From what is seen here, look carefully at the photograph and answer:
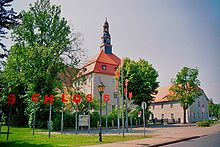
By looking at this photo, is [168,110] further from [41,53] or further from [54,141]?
[54,141]

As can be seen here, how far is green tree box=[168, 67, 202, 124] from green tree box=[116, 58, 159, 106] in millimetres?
9763

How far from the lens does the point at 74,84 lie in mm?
35906

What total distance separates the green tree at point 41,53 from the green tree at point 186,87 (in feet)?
89.4

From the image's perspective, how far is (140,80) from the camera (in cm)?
4488

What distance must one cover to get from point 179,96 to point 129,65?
1547cm

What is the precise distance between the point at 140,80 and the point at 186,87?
14.7 metres

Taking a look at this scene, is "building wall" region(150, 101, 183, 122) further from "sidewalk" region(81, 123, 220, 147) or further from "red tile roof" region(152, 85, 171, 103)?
"sidewalk" region(81, 123, 220, 147)

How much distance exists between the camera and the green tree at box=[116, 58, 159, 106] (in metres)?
44.4

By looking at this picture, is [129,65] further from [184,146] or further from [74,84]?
[184,146]

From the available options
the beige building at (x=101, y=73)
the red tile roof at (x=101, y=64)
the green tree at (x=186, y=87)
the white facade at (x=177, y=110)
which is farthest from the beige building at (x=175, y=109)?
the red tile roof at (x=101, y=64)

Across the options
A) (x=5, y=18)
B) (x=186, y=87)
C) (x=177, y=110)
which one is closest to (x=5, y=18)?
(x=5, y=18)

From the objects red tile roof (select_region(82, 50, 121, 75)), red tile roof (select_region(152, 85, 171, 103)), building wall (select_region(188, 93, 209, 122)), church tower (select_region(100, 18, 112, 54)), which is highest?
church tower (select_region(100, 18, 112, 54))

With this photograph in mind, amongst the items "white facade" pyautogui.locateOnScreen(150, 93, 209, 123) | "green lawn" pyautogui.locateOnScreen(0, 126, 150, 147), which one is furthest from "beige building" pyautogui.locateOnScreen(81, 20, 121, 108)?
"green lawn" pyautogui.locateOnScreen(0, 126, 150, 147)

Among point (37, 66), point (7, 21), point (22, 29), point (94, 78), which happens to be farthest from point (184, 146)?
point (94, 78)
